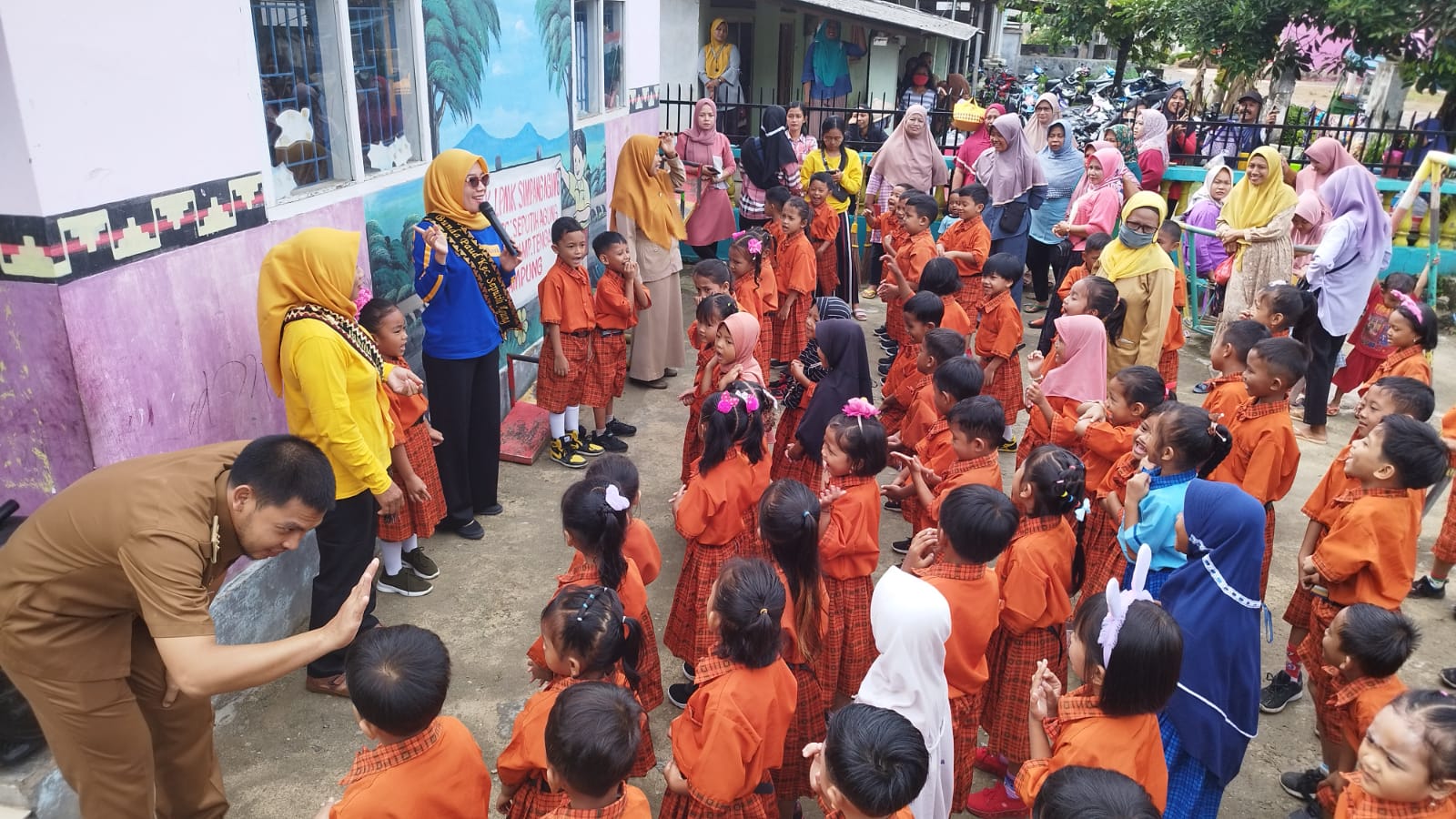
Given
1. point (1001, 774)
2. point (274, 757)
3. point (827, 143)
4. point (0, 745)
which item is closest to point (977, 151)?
point (827, 143)

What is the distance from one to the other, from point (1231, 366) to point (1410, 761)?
2471 millimetres

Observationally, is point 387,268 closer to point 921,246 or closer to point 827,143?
point 921,246

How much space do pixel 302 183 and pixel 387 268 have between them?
2.02 ft

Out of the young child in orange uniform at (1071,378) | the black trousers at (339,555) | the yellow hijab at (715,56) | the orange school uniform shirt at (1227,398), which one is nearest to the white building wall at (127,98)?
the black trousers at (339,555)

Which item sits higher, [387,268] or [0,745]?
[387,268]

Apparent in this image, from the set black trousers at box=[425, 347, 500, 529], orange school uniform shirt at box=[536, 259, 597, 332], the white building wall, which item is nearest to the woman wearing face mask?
orange school uniform shirt at box=[536, 259, 597, 332]

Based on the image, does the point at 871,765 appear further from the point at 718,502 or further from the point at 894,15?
the point at 894,15

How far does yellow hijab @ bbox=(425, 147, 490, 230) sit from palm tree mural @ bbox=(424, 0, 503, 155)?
723 mm

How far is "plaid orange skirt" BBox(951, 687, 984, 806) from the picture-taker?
2965 millimetres

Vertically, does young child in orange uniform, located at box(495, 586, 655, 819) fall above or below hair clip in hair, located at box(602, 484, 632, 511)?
below

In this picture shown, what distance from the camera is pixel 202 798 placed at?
9.27 ft

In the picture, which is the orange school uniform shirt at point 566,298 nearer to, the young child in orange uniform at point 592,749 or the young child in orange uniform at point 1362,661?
the young child in orange uniform at point 592,749

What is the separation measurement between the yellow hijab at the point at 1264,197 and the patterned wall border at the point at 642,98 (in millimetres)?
5075

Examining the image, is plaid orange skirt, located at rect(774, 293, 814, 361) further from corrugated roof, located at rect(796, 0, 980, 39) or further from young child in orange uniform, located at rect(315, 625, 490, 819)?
corrugated roof, located at rect(796, 0, 980, 39)
